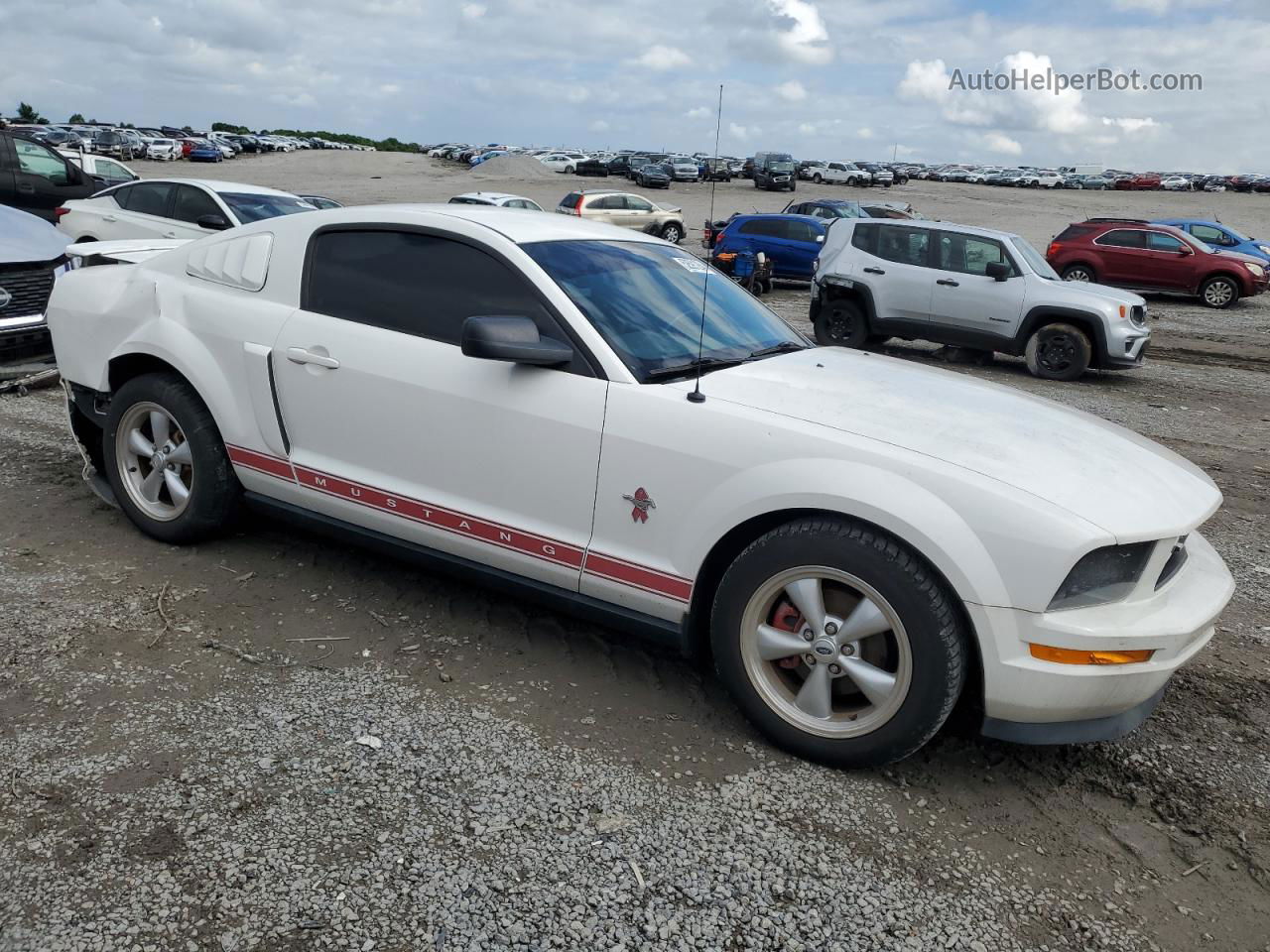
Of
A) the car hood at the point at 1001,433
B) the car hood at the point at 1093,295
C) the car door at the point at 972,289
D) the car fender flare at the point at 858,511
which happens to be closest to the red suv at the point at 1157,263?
the car hood at the point at 1093,295

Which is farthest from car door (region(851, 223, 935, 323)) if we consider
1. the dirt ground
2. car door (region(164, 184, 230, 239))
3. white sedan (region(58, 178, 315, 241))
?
the dirt ground

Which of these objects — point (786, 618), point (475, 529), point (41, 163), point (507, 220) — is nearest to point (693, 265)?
point (507, 220)

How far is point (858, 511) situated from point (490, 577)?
54.5 inches

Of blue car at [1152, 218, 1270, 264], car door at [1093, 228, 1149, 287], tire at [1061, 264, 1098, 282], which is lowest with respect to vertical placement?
tire at [1061, 264, 1098, 282]

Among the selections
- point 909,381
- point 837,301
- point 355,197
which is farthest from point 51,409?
point 355,197

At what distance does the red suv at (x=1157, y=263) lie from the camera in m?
19.0

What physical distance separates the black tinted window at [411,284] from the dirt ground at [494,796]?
46.6 inches

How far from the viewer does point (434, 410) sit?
3.44 metres

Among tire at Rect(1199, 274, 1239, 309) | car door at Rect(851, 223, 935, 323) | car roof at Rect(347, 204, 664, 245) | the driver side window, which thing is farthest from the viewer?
tire at Rect(1199, 274, 1239, 309)

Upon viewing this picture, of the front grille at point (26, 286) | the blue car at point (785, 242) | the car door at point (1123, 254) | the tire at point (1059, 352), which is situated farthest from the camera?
the car door at point (1123, 254)

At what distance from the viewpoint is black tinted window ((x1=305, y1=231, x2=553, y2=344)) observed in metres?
3.47

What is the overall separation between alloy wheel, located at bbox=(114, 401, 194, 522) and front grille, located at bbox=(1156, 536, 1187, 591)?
369 centimetres

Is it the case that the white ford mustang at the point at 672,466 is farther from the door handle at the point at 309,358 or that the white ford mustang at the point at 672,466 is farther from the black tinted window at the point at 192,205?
the black tinted window at the point at 192,205

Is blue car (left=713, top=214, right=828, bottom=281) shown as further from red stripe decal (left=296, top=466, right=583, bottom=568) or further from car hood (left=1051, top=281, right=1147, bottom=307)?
red stripe decal (left=296, top=466, right=583, bottom=568)
